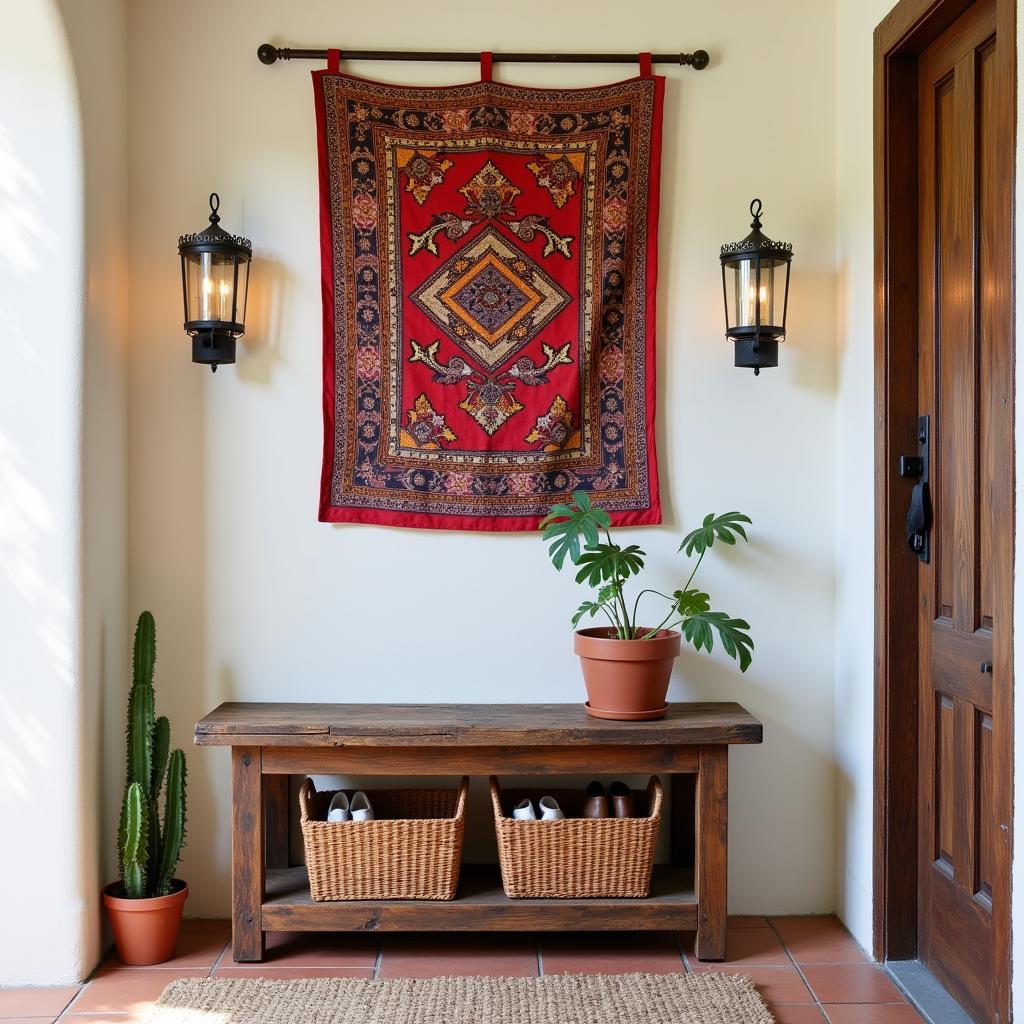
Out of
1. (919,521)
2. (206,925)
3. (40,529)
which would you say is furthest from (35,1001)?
(919,521)

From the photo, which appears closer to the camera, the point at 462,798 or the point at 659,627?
the point at 462,798

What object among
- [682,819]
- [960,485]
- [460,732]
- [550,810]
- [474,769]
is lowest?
[682,819]

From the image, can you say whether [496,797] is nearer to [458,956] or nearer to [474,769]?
[474,769]

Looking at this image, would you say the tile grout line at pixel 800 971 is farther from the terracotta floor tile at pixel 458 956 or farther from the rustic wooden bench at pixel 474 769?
the terracotta floor tile at pixel 458 956

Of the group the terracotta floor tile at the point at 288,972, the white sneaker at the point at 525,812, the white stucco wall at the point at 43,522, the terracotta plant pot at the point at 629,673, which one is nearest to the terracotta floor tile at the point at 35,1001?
the white stucco wall at the point at 43,522

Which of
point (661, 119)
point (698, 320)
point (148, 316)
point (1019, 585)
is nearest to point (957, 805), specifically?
point (1019, 585)

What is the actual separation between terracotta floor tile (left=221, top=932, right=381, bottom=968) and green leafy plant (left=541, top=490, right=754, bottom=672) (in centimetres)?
104

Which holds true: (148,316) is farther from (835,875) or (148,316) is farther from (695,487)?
(835,875)

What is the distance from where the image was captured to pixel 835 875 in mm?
3178

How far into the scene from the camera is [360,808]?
2.94m

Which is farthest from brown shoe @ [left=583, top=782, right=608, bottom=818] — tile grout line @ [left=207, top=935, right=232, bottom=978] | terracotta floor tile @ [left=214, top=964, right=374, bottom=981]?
tile grout line @ [left=207, top=935, right=232, bottom=978]

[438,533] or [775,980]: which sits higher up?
[438,533]

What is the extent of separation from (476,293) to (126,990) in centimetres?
206

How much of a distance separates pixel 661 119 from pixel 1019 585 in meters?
1.75
